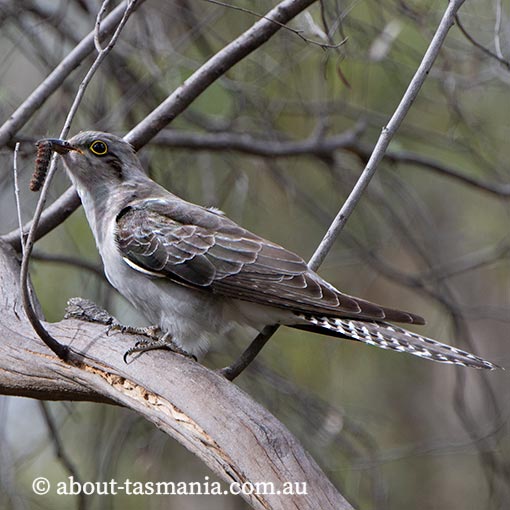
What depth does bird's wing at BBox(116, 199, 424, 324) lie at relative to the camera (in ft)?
13.5

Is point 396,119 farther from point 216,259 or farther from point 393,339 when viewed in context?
point 216,259

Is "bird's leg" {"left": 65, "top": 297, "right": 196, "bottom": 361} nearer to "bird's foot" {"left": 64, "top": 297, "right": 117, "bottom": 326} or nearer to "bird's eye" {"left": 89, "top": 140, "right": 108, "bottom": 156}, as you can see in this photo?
"bird's foot" {"left": 64, "top": 297, "right": 117, "bottom": 326}

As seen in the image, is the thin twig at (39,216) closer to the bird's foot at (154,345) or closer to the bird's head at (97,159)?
the bird's foot at (154,345)

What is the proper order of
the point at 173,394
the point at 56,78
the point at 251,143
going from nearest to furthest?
the point at 173,394 < the point at 56,78 < the point at 251,143

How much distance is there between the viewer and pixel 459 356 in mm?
3506

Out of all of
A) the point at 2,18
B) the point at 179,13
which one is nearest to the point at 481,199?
the point at 179,13

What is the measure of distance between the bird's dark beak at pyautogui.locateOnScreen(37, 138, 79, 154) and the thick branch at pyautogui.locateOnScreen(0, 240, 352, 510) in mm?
694

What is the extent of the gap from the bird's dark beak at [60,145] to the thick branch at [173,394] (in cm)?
69

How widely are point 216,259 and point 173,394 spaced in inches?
43.1

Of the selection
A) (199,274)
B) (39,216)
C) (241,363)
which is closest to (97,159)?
(199,274)

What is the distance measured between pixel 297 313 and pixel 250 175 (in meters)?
3.27

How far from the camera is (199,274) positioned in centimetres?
435

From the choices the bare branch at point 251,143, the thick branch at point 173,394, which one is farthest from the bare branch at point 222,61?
the thick branch at point 173,394

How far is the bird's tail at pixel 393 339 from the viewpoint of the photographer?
138 inches
